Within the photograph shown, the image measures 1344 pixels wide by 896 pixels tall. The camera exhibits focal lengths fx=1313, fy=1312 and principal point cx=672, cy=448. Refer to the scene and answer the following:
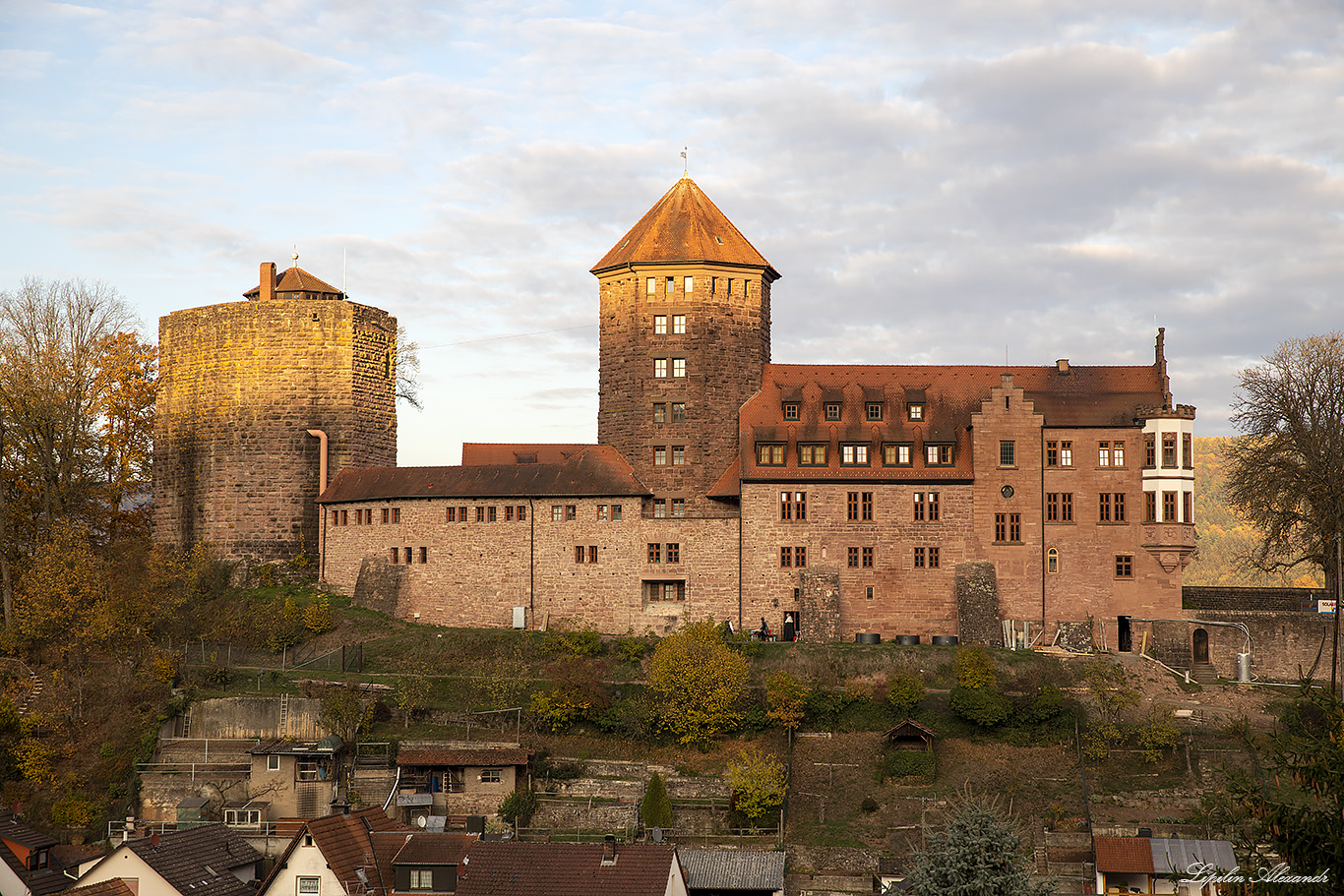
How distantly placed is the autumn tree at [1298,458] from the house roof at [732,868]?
1066 inches

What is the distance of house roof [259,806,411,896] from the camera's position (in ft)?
126

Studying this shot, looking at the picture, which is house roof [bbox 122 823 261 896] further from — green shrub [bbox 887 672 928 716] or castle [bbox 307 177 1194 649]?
green shrub [bbox 887 672 928 716]

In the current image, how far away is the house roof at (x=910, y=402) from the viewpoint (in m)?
55.6

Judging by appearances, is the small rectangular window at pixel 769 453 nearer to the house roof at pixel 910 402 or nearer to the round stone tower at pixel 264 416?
the house roof at pixel 910 402

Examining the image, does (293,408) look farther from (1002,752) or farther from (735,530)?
(1002,752)

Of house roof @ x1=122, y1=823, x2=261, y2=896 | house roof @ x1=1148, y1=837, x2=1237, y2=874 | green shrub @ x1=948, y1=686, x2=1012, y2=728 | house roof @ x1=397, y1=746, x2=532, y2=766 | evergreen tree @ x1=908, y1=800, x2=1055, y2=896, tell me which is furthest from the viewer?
green shrub @ x1=948, y1=686, x2=1012, y2=728

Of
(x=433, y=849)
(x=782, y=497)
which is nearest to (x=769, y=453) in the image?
(x=782, y=497)

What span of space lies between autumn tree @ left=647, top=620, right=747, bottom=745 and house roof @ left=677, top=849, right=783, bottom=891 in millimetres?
6327

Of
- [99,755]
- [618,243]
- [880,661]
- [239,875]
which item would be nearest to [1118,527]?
[880,661]

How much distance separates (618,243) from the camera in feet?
199

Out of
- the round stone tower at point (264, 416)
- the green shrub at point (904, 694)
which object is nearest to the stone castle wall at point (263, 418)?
the round stone tower at point (264, 416)

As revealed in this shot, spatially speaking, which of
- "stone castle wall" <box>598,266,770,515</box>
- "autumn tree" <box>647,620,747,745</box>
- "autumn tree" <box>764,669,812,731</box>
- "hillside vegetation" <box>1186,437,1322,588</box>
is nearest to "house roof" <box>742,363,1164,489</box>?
"stone castle wall" <box>598,266,770,515</box>

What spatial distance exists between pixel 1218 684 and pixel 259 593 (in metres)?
41.4

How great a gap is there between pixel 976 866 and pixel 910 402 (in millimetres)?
29670
